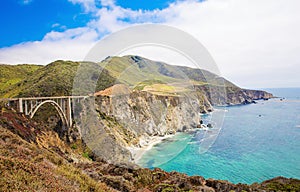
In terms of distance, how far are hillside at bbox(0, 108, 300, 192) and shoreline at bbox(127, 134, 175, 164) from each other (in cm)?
655

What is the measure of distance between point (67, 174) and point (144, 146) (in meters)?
27.3

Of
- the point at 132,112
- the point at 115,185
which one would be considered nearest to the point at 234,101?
the point at 132,112

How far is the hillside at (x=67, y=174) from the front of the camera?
4039 mm

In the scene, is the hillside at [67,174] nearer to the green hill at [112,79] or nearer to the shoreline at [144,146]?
the green hill at [112,79]

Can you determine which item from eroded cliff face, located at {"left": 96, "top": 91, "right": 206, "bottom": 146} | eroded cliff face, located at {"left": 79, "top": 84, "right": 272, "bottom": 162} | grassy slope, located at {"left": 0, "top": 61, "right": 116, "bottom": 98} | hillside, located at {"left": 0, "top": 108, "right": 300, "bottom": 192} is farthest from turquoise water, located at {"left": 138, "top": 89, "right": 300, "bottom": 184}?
grassy slope, located at {"left": 0, "top": 61, "right": 116, "bottom": 98}

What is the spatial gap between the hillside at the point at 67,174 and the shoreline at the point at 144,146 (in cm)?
655

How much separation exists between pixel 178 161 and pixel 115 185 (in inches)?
750

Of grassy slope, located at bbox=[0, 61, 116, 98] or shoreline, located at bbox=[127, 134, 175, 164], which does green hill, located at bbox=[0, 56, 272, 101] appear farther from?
shoreline, located at bbox=[127, 134, 175, 164]

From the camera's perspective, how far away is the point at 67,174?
5410 mm

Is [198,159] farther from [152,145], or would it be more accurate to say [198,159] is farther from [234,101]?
[234,101]

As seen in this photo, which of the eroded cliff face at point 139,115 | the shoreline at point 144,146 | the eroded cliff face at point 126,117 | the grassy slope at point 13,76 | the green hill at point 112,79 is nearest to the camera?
the green hill at point 112,79

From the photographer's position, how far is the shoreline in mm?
27944

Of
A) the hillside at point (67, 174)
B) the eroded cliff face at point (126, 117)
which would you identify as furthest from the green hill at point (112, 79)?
the hillside at point (67, 174)

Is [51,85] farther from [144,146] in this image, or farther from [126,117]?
[144,146]
